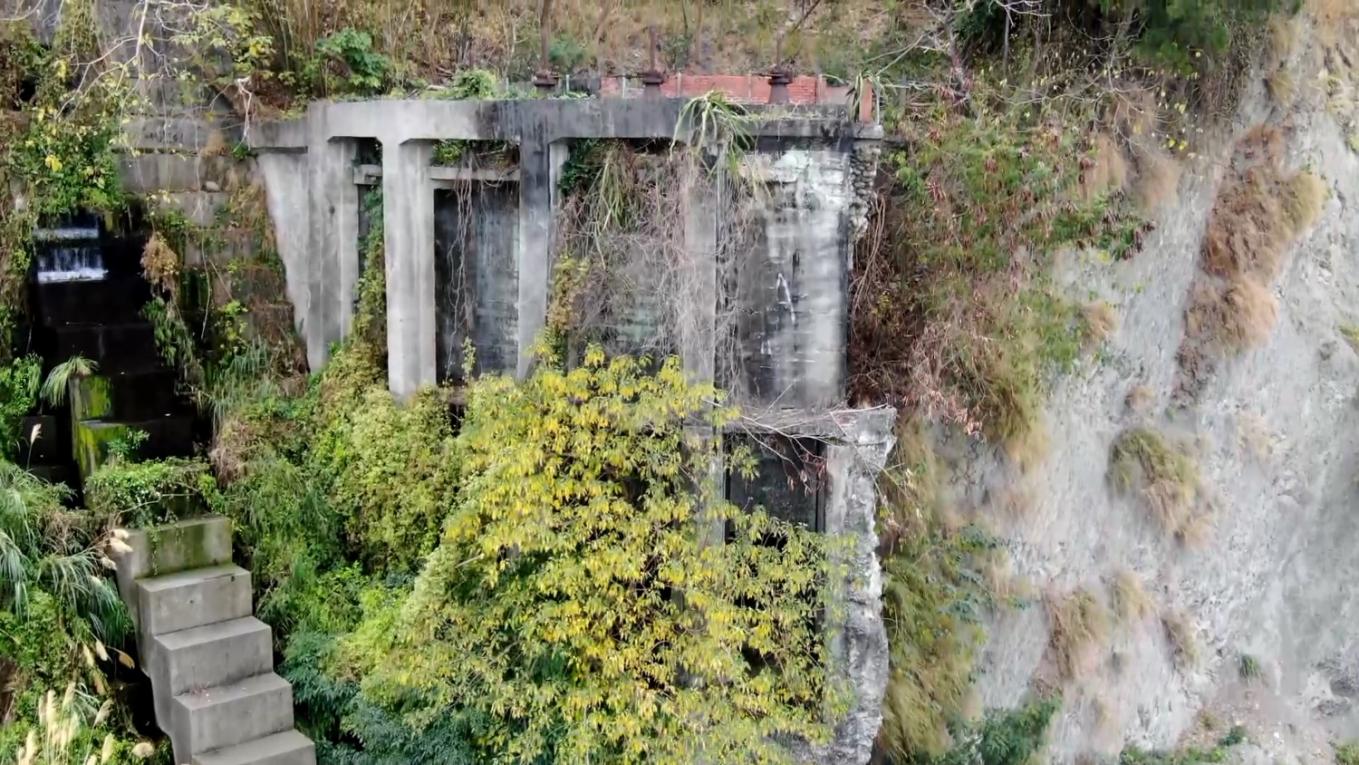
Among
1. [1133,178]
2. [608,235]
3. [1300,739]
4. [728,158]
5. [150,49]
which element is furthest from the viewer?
[1300,739]

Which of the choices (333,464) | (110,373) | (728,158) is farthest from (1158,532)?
(110,373)

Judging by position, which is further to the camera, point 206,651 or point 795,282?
point 206,651

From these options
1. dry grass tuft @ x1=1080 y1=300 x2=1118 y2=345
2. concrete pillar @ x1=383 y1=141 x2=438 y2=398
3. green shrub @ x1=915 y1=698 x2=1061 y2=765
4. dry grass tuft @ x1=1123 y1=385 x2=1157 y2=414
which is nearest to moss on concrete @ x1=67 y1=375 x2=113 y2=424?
concrete pillar @ x1=383 y1=141 x2=438 y2=398

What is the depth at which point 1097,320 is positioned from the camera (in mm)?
10953

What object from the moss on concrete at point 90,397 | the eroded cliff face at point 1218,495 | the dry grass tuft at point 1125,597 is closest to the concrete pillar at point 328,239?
the moss on concrete at point 90,397

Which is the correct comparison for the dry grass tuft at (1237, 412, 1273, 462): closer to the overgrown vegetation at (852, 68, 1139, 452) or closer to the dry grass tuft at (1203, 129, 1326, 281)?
the dry grass tuft at (1203, 129, 1326, 281)

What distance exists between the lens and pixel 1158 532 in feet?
41.8

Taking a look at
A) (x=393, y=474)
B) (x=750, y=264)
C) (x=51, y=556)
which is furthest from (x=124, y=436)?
(x=750, y=264)

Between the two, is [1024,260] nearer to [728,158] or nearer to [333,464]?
[728,158]

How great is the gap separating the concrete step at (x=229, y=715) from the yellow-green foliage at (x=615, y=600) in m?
1.03

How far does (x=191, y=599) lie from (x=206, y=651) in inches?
17.5

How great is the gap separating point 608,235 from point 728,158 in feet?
3.40

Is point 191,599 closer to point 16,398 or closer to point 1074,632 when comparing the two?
point 16,398

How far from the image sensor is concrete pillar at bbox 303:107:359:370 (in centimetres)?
947
